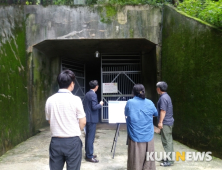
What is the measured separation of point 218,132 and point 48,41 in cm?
512

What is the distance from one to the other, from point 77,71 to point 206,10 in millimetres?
6579

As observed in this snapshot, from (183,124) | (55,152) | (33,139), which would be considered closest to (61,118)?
(55,152)

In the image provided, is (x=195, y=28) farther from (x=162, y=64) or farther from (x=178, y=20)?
(x=162, y=64)

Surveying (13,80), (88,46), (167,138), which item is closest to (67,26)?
(88,46)

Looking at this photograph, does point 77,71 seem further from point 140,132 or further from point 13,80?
point 140,132

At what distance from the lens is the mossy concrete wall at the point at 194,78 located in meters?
4.20

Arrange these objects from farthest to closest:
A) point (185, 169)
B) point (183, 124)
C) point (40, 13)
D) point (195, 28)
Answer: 1. point (40, 13)
2. point (183, 124)
3. point (195, 28)
4. point (185, 169)

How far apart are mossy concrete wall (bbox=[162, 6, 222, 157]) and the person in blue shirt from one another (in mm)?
1941

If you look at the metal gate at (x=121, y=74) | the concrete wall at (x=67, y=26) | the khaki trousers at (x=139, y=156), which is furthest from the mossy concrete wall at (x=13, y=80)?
the metal gate at (x=121, y=74)

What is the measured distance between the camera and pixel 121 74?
29.5 feet

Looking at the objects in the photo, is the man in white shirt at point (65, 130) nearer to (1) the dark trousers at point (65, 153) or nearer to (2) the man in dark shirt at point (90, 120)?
(1) the dark trousers at point (65, 153)

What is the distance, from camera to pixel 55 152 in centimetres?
221

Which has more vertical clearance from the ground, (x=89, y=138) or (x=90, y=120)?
(x=90, y=120)

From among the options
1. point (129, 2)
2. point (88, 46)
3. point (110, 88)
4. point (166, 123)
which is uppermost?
point (129, 2)
